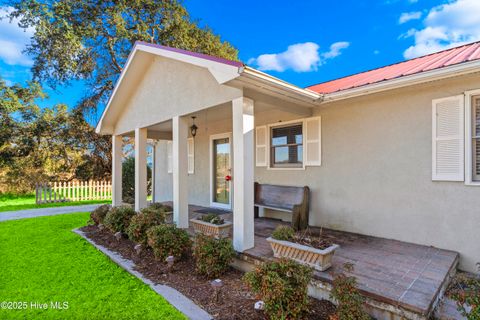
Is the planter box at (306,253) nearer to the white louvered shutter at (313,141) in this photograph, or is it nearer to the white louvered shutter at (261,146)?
the white louvered shutter at (313,141)

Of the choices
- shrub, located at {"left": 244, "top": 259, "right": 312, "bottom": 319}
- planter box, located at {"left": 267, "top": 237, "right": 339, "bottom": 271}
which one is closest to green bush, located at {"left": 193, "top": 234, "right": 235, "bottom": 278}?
planter box, located at {"left": 267, "top": 237, "right": 339, "bottom": 271}

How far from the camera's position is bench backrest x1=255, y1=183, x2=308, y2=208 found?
561 cm

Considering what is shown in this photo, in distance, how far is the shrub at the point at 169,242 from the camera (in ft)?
14.7

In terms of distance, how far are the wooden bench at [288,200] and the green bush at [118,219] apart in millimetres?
3202

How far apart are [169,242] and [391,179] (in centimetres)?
417

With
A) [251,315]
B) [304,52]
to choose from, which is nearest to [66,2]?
[304,52]

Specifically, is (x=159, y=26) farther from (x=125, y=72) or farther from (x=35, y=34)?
(x=125, y=72)

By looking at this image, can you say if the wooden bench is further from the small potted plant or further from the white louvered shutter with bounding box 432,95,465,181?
the white louvered shutter with bounding box 432,95,465,181

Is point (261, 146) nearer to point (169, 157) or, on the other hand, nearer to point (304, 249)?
point (304, 249)

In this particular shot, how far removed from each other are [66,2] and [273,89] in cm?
1607

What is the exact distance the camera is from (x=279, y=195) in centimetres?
596

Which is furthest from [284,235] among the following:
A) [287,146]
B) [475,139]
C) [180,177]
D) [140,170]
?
[140,170]

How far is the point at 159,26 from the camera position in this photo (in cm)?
1631

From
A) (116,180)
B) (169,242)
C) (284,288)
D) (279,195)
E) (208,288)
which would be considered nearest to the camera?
(284,288)
